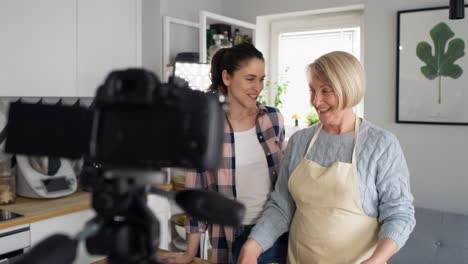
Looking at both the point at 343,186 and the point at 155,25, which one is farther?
the point at 155,25

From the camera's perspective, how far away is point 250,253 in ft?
3.59

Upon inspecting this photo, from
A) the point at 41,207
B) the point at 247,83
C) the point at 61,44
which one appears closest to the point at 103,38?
the point at 61,44

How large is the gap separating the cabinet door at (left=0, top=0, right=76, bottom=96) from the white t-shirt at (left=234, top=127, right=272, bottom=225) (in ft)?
4.30

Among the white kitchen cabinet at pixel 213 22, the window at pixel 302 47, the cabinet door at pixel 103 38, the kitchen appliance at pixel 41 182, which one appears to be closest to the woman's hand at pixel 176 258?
the kitchen appliance at pixel 41 182

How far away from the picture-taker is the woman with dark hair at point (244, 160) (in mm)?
1354

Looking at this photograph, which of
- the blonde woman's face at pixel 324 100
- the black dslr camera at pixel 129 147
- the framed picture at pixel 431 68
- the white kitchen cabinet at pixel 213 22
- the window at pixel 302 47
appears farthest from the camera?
the window at pixel 302 47

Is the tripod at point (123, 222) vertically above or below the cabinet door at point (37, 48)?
below

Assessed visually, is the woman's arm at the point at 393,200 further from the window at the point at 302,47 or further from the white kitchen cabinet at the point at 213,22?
the window at the point at 302,47

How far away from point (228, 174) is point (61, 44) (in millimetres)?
1420

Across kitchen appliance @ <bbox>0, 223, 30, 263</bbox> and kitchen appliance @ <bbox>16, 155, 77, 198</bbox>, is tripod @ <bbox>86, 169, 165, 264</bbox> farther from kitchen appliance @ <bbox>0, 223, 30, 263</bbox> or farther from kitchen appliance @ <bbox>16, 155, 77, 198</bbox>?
kitchen appliance @ <bbox>16, 155, 77, 198</bbox>

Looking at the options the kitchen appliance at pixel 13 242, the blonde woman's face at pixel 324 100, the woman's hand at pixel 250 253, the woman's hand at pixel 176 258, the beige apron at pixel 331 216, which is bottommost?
the kitchen appliance at pixel 13 242

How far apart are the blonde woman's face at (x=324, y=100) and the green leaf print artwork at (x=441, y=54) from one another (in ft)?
5.77

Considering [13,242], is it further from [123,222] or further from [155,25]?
[155,25]

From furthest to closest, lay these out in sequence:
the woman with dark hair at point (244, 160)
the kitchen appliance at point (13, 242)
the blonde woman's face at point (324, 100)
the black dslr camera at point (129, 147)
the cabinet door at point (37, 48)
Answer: the cabinet door at point (37, 48)
the kitchen appliance at point (13, 242)
the woman with dark hair at point (244, 160)
the blonde woman's face at point (324, 100)
the black dslr camera at point (129, 147)
